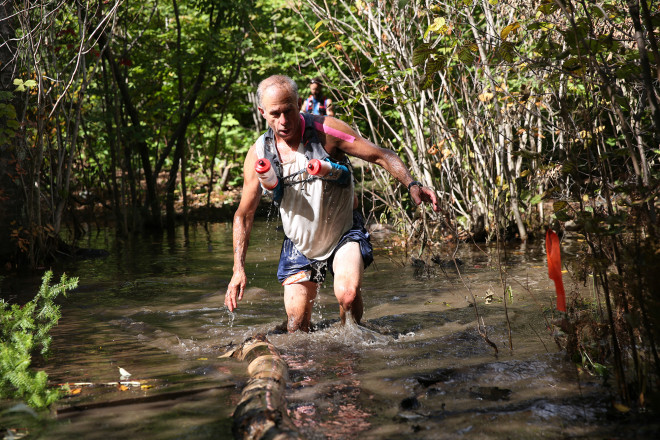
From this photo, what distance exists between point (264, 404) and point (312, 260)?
2.04 metres

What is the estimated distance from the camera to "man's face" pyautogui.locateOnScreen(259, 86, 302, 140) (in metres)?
4.43

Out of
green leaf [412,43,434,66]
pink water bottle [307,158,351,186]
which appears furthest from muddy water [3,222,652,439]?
green leaf [412,43,434,66]

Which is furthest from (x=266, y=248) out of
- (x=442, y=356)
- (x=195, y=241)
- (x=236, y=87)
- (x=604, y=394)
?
(x=604, y=394)

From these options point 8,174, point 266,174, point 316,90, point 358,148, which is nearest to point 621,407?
point 358,148

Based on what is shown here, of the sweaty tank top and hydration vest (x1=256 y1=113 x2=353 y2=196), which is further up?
hydration vest (x1=256 y1=113 x2=353 y2=196)

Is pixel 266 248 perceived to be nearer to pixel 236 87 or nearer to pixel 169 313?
pixel 169 313

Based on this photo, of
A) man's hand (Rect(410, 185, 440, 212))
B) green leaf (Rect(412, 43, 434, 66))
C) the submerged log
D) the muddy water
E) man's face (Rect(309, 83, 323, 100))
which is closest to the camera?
the submerged log

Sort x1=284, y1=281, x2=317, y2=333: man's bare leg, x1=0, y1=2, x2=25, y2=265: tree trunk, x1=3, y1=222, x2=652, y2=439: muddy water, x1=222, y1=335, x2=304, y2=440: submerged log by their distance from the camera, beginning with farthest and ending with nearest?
x1=0, y1=2, x2=25, y2=265: tree trunk, x1=284, y1=281, x2=317, y2=333: man's bare leg, x1=3, y1=222, x2=652, y2=439: muddy water, x1=222, y1=335, x2=304, y2=440: submerged log

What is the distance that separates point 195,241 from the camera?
12258 mm

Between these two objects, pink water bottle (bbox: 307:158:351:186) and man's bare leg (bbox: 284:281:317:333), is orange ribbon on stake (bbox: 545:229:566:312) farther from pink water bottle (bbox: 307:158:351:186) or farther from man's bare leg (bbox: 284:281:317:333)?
man's bare leg (bbox: 284:281:317:333)

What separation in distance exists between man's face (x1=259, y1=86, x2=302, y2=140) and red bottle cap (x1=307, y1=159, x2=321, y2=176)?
313mm

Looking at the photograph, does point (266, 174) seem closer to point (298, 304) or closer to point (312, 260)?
point (312, 260)

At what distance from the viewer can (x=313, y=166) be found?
438 cm

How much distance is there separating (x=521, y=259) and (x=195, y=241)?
643 centimetres
